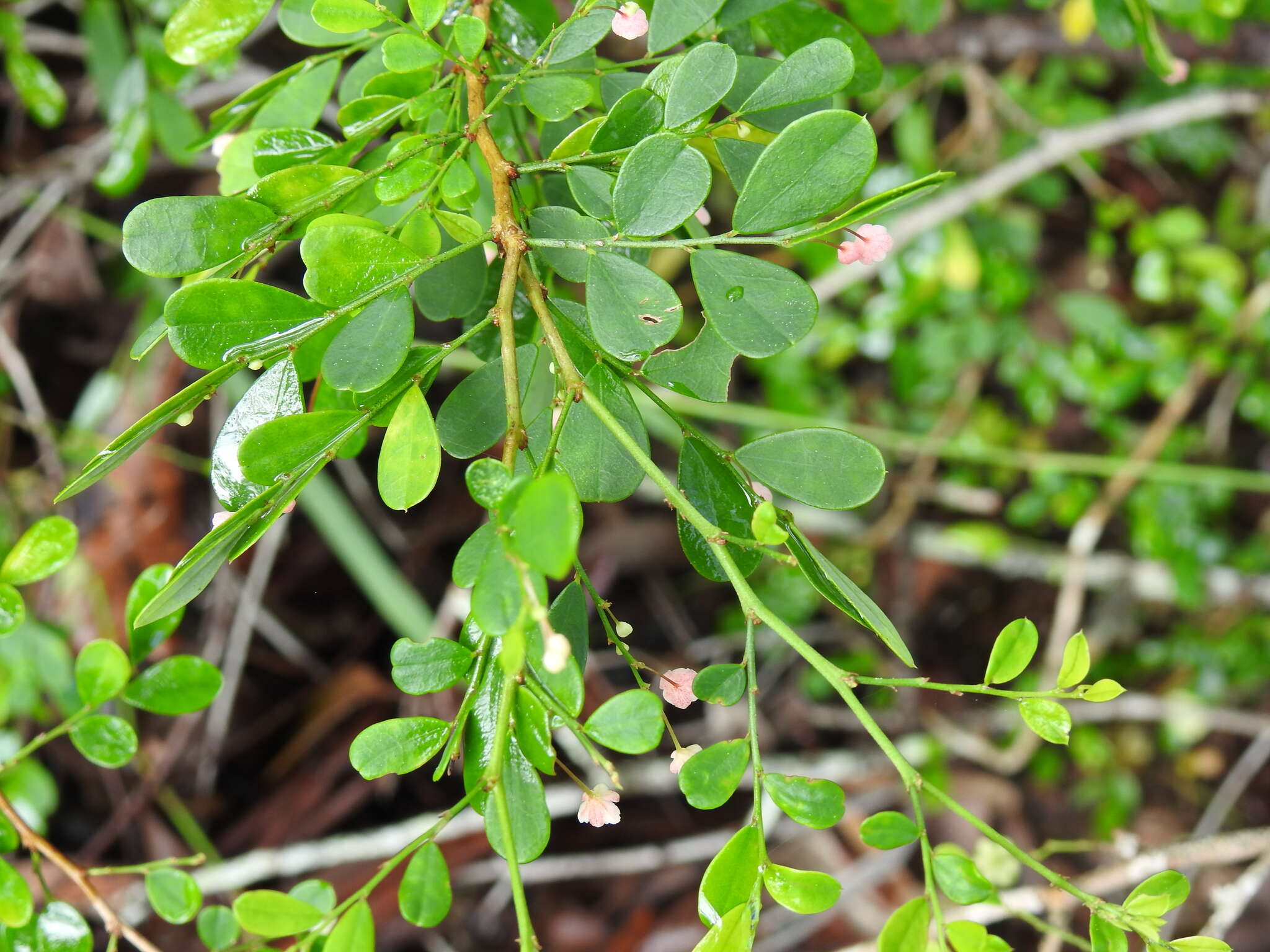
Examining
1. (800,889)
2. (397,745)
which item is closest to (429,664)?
(397,745)

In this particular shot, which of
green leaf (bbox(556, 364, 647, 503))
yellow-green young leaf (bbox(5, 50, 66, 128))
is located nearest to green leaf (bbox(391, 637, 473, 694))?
green leaf (bbox(556, 364, 647, 503))

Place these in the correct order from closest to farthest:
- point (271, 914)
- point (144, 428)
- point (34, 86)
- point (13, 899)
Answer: point (144, 428) → point (271, 914) → point (13, 899) → point (34, 86)

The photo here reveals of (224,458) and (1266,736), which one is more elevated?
(224,458)

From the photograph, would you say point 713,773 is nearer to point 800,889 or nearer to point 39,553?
point 800,889

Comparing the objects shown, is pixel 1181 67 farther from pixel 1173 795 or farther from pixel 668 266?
pixel 1173 795

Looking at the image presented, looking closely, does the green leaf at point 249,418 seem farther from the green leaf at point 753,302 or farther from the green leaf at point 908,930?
the green leaf at point 908,930

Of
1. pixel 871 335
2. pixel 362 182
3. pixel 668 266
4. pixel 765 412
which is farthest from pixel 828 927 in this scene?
pixel 362 182

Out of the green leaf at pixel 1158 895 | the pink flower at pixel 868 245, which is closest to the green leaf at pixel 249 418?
the pink flower at pixel 868 245
